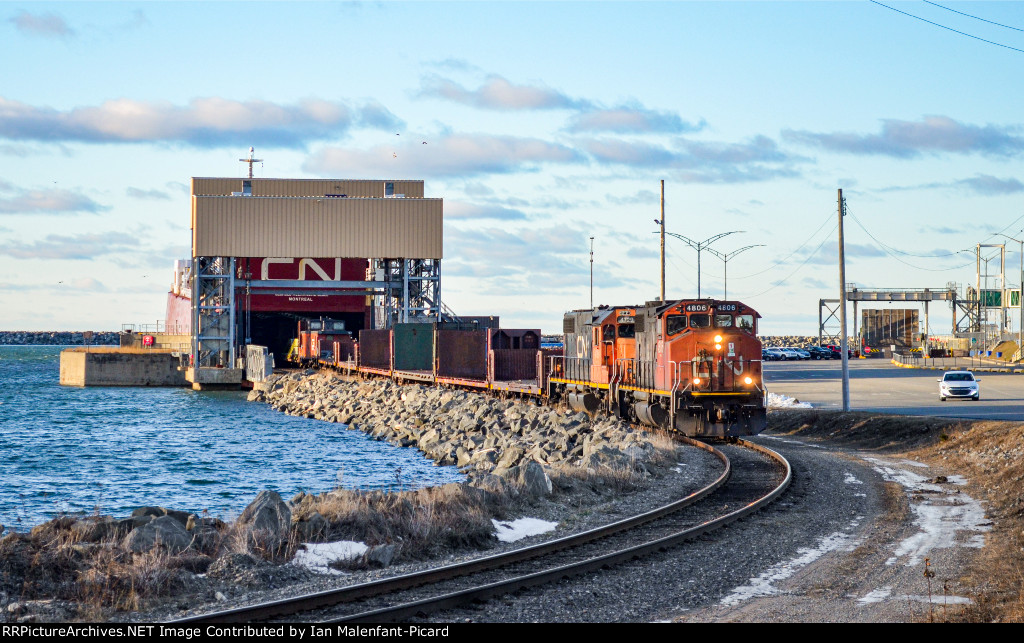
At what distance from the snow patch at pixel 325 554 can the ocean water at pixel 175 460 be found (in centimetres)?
457

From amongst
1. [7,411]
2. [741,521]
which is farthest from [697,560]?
[7,411]

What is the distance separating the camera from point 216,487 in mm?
28094

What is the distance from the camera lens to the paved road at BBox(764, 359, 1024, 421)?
38750 millimetres

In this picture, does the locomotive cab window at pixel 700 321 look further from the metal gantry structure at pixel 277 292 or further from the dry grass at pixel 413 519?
the metal gantry structure at pixel 277 292

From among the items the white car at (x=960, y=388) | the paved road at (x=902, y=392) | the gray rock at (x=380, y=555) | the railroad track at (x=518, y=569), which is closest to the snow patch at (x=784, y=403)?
the paved road at (x=902, y=392)

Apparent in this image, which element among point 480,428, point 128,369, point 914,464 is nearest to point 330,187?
point 128,369

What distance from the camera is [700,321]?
28500 mm

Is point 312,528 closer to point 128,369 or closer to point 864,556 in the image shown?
point 864,556

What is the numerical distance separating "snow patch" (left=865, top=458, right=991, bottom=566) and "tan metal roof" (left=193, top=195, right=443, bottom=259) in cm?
5603

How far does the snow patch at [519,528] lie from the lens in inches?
597
